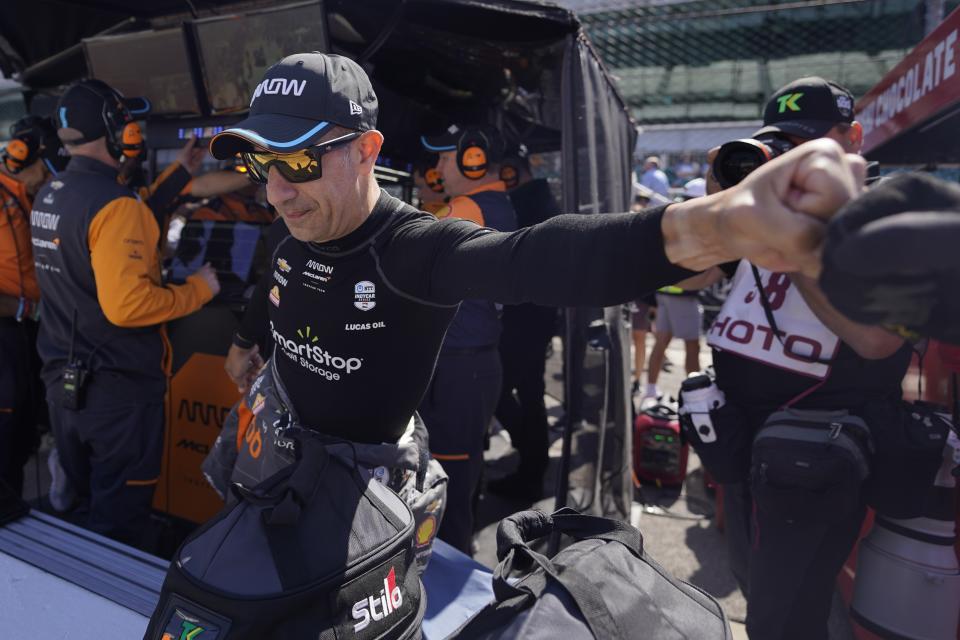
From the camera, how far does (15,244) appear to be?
3.17m

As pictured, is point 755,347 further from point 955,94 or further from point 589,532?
point 955,94

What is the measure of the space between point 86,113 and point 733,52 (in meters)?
18.4

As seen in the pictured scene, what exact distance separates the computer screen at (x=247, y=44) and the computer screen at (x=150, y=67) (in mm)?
147

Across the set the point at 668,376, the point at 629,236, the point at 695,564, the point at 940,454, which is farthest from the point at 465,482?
the point at 668,376

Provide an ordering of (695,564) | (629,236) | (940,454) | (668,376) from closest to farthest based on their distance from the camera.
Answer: (629,236) < (940,454) < (695,564) < (668,376)

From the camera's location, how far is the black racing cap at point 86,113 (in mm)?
2609

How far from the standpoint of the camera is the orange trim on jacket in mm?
2471

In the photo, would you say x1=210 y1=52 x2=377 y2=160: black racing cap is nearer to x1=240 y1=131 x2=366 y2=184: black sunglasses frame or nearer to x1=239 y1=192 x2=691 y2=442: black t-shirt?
x1=240 y1=131 x2=366 y2=184: black sunglasses frame

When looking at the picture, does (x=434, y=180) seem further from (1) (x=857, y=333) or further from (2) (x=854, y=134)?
(1) (x=857, y=333)

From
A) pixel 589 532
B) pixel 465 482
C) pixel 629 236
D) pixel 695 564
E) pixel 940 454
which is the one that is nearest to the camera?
pixel 629 236

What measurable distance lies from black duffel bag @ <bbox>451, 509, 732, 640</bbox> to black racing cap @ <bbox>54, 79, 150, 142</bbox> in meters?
2.51

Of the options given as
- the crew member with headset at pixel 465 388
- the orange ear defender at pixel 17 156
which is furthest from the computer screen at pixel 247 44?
the orange ear defender at pixel 17 156

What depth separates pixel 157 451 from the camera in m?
2.79

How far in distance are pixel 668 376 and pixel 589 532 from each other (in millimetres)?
6144
